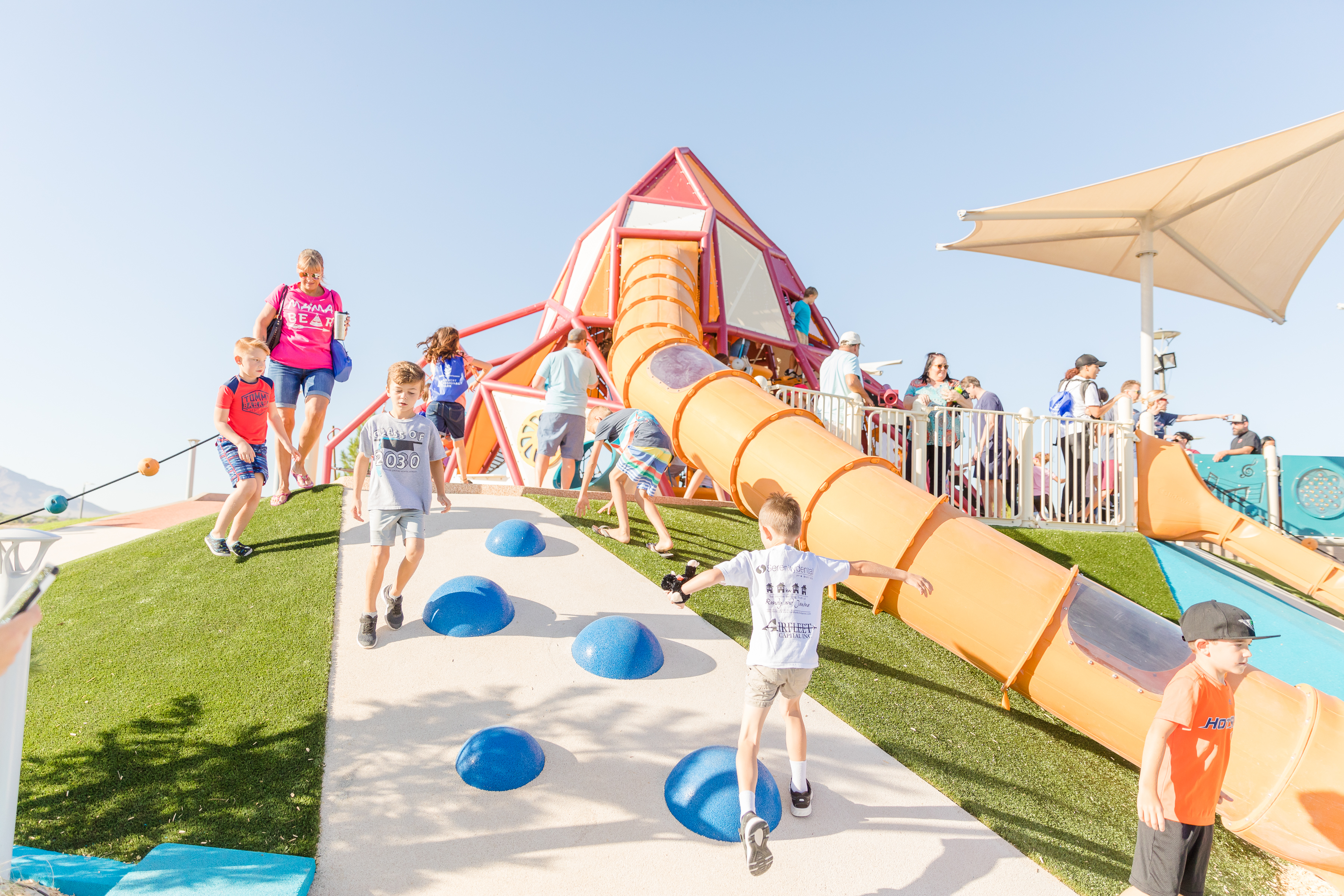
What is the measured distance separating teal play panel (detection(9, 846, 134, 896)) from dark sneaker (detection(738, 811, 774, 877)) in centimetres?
253

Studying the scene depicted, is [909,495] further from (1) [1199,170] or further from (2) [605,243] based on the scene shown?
(2) [605,243]

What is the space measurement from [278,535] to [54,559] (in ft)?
15.3

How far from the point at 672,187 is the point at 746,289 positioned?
303 cm

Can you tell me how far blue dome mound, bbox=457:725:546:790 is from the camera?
3893 mm

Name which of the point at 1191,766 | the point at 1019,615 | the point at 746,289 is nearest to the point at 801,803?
the point at 1191,766

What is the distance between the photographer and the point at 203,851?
322 centimetres

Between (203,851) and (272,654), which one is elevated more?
(272,654)

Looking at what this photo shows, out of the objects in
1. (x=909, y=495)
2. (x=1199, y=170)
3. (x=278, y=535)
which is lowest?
(x=278, y=535)

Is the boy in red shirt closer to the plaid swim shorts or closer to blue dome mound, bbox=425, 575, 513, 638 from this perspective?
the plaid swim shorts

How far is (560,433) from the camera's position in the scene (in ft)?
28.0

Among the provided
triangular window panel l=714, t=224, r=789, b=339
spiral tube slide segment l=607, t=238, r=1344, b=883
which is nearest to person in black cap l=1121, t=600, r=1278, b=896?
spiral tube slide segment l=607, t=238, r=1344, b=883

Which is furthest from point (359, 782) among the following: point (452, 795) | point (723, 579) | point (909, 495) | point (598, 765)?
point (909, 495)

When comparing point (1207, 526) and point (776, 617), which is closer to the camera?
point (776, 617)

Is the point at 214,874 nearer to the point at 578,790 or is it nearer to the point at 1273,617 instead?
the point at 578,790
